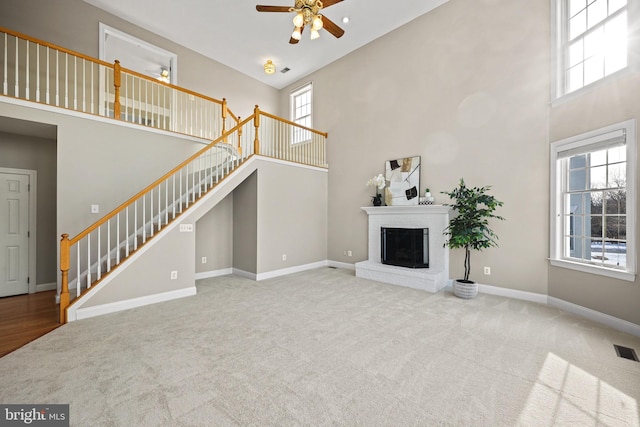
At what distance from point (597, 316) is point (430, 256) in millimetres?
2240

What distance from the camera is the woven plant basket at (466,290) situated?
4117mm

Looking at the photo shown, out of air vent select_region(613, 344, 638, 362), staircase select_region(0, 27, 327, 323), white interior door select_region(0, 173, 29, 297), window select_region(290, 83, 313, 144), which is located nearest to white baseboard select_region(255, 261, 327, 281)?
staircase select_region(0, 27, 327, 323)

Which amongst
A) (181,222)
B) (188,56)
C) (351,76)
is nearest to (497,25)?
(351,76)

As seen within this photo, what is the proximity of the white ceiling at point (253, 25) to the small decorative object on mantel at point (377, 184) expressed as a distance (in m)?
3.24

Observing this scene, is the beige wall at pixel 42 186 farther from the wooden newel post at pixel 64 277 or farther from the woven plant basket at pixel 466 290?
the woven plant basket at pixel 466 290

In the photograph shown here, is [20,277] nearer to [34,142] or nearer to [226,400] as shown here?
[34,142]

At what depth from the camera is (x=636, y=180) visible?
2910 mm

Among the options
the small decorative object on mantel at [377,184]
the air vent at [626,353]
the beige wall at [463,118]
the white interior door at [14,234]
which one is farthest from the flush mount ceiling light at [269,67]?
the air vent at [626,353]

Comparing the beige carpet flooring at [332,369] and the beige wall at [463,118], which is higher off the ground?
the beige wall at [463,118]

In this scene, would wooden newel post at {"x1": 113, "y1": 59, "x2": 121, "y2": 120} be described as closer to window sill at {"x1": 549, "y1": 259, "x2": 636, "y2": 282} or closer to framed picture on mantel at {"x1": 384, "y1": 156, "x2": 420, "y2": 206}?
framed picture on mantel at {"x1": 384, "y1": 156, "x2": 420, "y2": 206}

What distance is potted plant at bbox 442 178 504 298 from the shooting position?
411cm

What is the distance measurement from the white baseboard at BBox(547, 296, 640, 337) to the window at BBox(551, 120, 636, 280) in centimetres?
50

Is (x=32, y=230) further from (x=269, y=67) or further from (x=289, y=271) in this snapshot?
(x=269, y=67)

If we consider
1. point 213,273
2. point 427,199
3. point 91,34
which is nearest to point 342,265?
point 427,199
